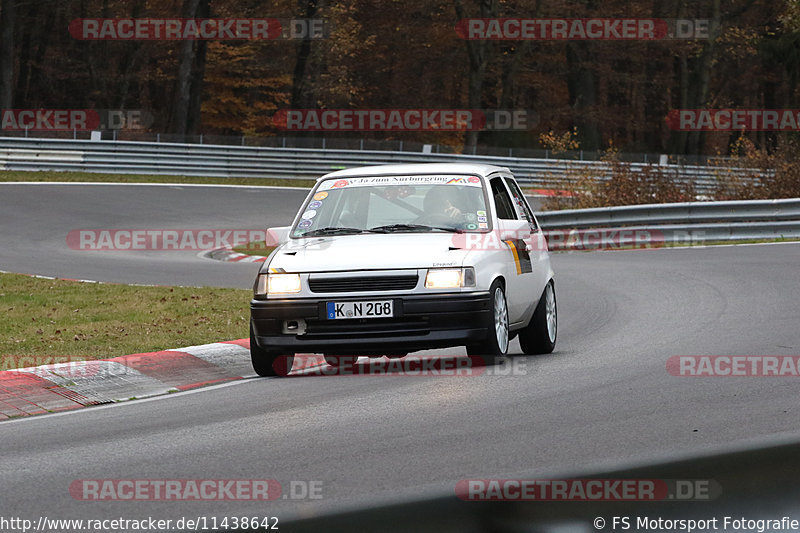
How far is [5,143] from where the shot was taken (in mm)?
39062

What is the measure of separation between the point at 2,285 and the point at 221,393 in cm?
835

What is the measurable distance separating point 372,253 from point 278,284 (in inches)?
29.2

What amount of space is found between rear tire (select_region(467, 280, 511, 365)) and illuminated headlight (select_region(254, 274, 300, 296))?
1.40 meters

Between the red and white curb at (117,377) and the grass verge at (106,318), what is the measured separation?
1.52 feet

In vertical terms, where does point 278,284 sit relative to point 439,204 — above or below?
below

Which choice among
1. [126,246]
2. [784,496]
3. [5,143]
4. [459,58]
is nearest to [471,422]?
[784,496]

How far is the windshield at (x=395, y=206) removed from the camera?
985 centimetres

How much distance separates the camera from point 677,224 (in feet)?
75.4

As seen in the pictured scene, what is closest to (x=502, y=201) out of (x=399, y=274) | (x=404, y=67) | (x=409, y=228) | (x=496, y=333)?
(x=409, y=228)

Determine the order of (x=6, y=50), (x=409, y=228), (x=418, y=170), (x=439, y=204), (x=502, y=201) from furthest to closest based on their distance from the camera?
(x=6, y=50) < (x=502, y=201) < (x=418, y=170) < (x=439, y=204) < (x=409, y=228)

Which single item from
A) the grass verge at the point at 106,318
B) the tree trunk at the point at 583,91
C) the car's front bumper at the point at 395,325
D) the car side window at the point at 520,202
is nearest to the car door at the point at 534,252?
the car side window at the point at 520,202

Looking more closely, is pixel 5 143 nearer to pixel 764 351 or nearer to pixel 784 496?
pixel 764 351

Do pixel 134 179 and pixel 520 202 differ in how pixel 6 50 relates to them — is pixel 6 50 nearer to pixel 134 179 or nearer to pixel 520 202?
pixel 134 179

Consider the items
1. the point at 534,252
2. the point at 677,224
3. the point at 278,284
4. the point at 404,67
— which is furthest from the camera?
the point at 404,67
